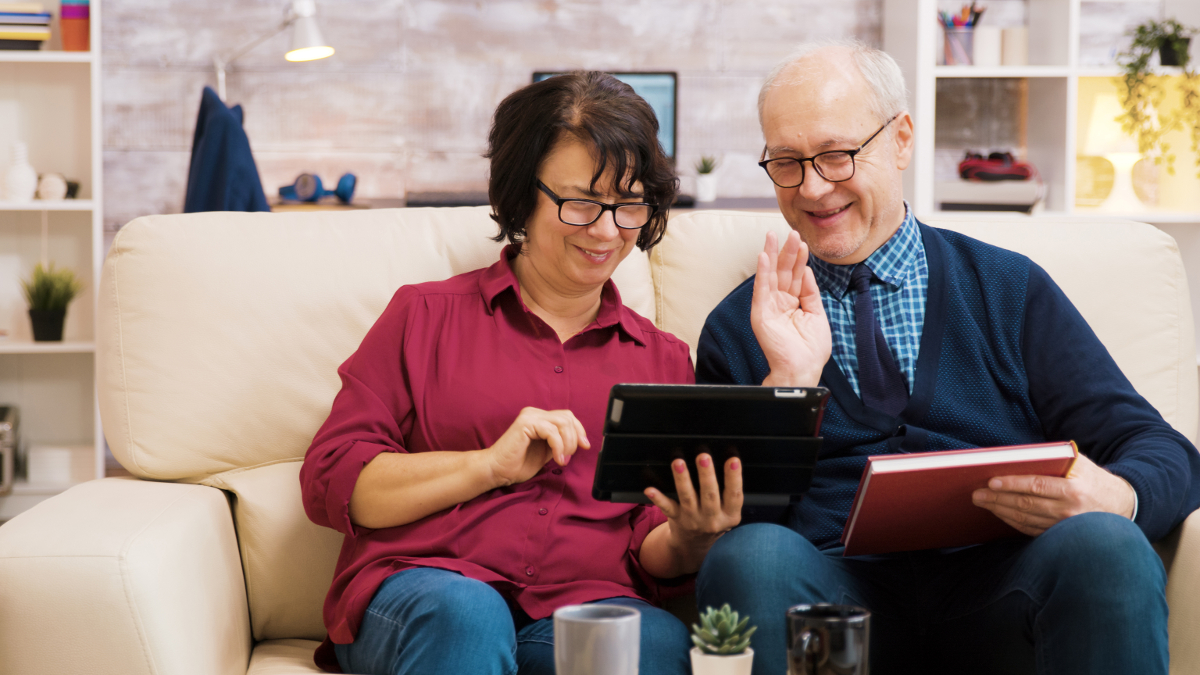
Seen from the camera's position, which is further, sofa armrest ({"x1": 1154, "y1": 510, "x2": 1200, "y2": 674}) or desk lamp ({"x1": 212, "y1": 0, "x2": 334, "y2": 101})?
desk lamp ({"x1": 212, "y1": 0, "x2": 334, "y2": 101})

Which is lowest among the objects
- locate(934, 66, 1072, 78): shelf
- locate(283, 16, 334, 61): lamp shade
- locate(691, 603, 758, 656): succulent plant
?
locate(691, 603, 758, 656): succulent plant

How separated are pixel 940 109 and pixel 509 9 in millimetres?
1673

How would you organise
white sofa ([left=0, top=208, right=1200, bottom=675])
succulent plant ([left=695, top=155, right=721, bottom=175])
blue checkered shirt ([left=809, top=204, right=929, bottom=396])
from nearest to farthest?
white sofa ([left=0, top=208, right=1200, bottom=675]), blue checkered shirt ([left=809, top=204, right=929, bottom=396]), succulent plant ([left=695, top=155, right=721, bottom=175])

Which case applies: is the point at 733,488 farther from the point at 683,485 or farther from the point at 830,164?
the point at 830,164

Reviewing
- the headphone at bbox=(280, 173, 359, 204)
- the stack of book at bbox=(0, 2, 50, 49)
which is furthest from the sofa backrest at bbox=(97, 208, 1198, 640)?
the stack of book at bbox=(0, 2, 50, 49)

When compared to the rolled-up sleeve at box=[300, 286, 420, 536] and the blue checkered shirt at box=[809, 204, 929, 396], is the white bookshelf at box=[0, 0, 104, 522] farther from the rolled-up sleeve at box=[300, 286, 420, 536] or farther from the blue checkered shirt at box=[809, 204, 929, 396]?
the blue checkered shirt at box=[809, 204, 929, 396]

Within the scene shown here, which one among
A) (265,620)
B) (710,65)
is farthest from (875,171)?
(710,65)

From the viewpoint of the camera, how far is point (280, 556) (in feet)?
4.86

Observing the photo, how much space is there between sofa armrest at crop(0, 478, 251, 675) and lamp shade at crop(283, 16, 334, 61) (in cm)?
222

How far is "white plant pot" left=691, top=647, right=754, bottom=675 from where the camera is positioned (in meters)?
0.81

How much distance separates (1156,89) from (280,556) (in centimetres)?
325

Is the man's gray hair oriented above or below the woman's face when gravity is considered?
above

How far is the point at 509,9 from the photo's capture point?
366 centimetres

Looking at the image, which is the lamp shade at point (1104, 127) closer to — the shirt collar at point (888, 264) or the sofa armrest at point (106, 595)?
the shirt collar at point (888, 264)
